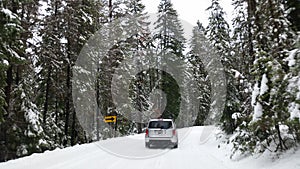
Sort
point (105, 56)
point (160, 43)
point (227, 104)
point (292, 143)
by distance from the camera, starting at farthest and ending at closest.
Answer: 1. point (160, 43)
2. point (105, 56)
3. point (227, 104)
4. point (292, 143)

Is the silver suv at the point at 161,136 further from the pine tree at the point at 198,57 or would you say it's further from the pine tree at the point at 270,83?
the pine tree at the point at 198,57

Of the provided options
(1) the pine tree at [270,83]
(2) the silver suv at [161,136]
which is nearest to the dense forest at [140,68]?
(1) the pine tree at [270,83]

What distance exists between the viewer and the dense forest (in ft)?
28.9

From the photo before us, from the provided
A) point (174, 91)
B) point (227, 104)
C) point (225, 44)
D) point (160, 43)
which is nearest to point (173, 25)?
point (160, 43)

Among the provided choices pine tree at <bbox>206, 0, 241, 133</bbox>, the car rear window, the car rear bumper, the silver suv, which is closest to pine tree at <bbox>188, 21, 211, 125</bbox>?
pine tree at <bbox>206, 0, 241, 133</bbox>

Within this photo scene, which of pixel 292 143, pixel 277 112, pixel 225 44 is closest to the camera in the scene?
pixel 277 112

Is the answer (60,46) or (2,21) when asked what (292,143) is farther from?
(60,46)

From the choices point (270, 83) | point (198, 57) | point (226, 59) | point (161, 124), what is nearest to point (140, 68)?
point (198, 57)

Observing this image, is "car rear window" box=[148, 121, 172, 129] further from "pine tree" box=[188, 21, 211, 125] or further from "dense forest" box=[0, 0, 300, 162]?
"pine tree" box=[188, 21, 211, 125]

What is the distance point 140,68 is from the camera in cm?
3838

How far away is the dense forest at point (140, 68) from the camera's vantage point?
8.82 meters

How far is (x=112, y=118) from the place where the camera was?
21266 mm

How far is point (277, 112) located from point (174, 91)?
116 ft

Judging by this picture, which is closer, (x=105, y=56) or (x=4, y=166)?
(x=4, y=166)
